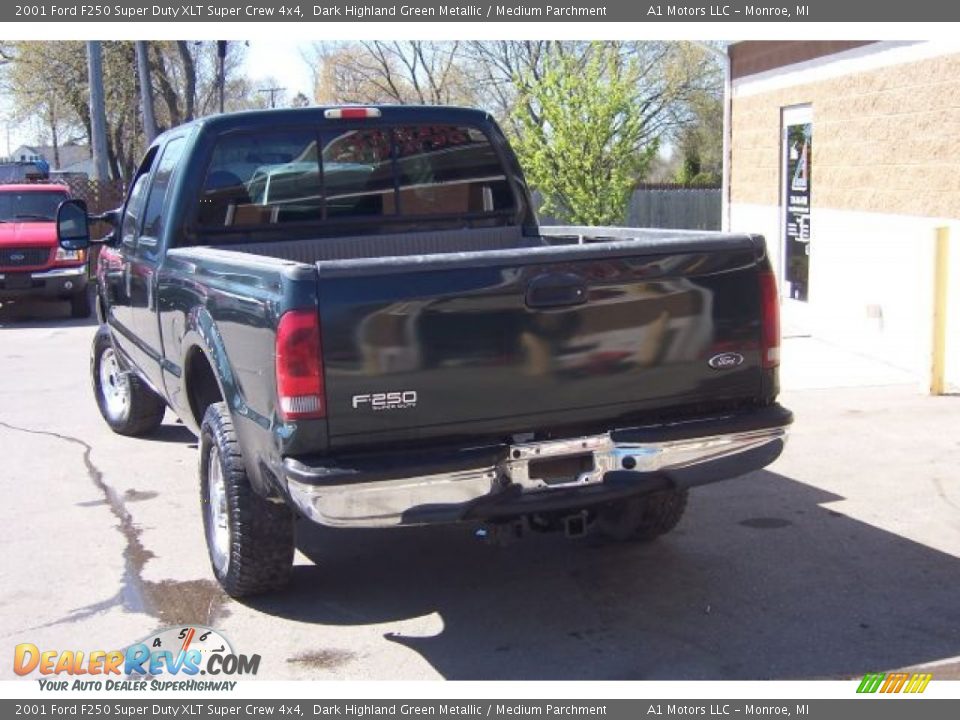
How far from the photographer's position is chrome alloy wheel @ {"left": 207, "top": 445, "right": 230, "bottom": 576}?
5.32 meters

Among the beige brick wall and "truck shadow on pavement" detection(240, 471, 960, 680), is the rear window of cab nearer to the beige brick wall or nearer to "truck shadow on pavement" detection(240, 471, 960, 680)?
"truck shadow on pavement" detection(240, 471, 960, 680)

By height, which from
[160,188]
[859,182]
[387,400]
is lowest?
[387,400]

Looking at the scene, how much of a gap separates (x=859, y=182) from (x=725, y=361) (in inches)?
299

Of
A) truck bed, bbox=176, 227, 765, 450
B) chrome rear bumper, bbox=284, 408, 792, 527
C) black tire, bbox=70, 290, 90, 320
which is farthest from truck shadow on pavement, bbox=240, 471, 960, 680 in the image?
black tire, bbox=70, 290, 90, 320

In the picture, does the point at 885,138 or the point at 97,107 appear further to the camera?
the point at 97,107

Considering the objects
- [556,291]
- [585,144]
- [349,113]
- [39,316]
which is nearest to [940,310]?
[349,113]

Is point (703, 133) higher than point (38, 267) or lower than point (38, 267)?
higher

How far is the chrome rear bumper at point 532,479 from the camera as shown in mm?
4281

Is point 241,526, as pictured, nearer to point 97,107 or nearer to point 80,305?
point 80,305

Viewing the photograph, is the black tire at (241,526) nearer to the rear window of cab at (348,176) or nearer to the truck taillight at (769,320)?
the rear window of cab at (348,176)

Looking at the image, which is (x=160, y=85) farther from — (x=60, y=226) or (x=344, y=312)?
(x=344, y=312)

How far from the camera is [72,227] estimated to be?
25.8 ft

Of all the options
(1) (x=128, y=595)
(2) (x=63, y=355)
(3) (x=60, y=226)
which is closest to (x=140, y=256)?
(3) (x=60, y=226)
